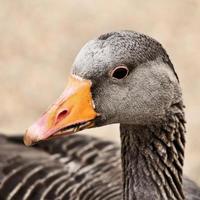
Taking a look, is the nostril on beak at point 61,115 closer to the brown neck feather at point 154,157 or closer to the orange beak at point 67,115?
the orange beak at point 67,115

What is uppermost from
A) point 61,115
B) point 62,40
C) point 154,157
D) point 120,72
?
point 62,40

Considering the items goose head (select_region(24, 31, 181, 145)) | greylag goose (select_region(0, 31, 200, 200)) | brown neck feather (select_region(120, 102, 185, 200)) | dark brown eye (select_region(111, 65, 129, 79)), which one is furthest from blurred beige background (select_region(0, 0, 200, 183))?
dark brown eye (select_region(111, 65, 129, 79))

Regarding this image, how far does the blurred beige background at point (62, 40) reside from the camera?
855cm

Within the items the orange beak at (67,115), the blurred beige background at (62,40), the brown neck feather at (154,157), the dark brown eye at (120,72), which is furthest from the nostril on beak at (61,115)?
the blurred beige background at (62,40)

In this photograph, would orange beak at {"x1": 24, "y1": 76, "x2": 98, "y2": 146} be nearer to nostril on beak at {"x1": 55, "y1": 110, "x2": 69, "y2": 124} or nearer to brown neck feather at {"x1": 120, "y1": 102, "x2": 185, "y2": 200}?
nostril on beak at {"x1": 55, "y1": 110, "x2": 69, "y2": 124}

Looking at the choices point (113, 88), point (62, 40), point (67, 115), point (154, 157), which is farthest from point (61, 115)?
point (62, 40)

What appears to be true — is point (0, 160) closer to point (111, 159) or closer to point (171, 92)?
point (111, 159)

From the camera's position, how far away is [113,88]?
4406 mm

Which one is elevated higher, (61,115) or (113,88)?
(113,88)

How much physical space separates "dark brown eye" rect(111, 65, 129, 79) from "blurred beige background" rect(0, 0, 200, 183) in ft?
12.5

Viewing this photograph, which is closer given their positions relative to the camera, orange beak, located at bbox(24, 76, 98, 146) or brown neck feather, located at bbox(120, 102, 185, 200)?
orange beak, located at bbox(24, 76, 98, 146)

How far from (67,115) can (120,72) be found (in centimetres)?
39

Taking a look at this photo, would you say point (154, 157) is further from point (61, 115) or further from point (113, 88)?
point (61, 115)

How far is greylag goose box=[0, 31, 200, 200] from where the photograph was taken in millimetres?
4309
